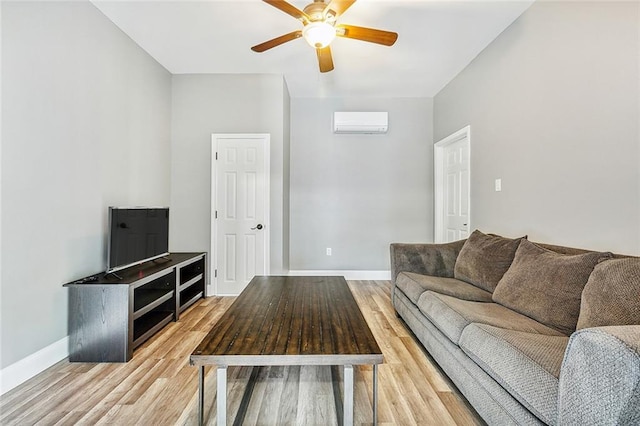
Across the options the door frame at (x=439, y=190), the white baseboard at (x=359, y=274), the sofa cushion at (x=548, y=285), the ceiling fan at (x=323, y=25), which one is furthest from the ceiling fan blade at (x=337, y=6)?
the white baseboard at (x=359, y=274)

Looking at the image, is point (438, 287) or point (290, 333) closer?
point (290, 333)

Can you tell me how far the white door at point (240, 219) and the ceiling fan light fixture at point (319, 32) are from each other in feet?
6.01

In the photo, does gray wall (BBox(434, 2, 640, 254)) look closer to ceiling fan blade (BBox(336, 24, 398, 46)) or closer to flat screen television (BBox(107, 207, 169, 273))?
ceiling fan blade (BBox(336, 24, 398, 46))

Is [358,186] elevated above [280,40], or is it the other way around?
[280,40]

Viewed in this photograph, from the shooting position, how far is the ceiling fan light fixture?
213 centimetres

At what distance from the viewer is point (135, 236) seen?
2.74 metres

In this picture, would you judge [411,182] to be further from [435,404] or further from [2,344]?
[2,344]

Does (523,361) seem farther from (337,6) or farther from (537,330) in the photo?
(337,6)

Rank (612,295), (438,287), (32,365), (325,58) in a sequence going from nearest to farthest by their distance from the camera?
(612,295)
(32,365)
(438,287)
(325,58)

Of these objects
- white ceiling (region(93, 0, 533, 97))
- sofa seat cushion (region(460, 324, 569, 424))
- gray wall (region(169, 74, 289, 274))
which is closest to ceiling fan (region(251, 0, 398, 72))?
white ceiling (region(93, 0, 533, 97))

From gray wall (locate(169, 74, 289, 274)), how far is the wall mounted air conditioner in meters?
0.99

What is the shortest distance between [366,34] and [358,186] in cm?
265

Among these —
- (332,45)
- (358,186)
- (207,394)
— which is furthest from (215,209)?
(207,394)

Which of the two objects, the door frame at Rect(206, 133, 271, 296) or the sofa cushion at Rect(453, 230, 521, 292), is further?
the door frame at Rect(206, 133, 271, 296)
